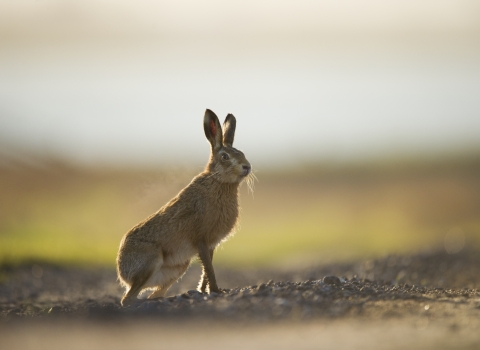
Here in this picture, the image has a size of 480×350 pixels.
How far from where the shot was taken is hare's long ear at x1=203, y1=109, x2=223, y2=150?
40.0ft

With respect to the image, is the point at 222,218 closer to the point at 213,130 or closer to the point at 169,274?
the point at 169,274

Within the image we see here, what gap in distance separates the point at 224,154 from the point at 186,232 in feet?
4.74

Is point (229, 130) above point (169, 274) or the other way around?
above

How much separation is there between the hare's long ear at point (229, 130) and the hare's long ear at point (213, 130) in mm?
172

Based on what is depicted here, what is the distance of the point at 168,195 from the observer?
17844mm

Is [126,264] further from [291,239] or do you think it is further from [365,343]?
[291,239]

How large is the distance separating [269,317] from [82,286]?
8.40 meters

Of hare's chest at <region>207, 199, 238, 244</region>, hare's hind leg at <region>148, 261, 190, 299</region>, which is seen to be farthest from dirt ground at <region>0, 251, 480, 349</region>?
hare's chest at <region>207, 199, 238, 244</region>

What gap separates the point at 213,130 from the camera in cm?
1230

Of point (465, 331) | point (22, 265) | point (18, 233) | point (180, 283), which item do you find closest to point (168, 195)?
point (180, 283)

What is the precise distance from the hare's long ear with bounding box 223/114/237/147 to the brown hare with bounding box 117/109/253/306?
311 millimetres

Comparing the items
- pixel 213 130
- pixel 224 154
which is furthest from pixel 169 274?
pixel 213 130

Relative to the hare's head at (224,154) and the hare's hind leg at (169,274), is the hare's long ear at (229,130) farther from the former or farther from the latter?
the hare's hind leg at (169,274)

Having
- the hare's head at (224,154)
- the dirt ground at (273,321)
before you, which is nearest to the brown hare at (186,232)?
the hare's head at (224,154)
